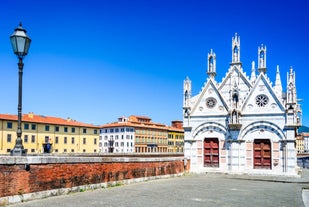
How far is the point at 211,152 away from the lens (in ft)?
102

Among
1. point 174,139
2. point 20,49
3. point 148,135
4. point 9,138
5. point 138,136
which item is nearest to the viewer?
point 20,49

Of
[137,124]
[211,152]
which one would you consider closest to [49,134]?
[137,124]

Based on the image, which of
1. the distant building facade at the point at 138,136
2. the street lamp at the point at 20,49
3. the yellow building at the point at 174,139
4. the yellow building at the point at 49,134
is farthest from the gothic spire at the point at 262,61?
the yellow building at the point at 174,139

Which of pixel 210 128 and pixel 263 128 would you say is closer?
pixel 263 128

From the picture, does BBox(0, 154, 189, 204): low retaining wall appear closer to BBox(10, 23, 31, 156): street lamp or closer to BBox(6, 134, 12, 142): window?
BBox(10, 23, 31, 156): street lamp

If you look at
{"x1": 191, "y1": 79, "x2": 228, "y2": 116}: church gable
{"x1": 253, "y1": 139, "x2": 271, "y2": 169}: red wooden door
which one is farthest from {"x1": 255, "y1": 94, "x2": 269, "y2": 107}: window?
{"x1": 253, "y1": 139, "x2": 271, "y2": 169}: red wooden door

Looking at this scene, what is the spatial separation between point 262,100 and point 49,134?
197 feet

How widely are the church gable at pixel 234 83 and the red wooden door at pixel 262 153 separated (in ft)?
12.5

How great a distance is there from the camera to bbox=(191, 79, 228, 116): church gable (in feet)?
101

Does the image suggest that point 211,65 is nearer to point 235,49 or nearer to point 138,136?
point 235,49

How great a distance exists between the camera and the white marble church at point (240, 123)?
28109 mm

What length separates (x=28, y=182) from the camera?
41.5 feet

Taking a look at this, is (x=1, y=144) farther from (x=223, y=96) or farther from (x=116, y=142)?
(x=223, y=96)

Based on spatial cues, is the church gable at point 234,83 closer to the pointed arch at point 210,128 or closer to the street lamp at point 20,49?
the pointed arch at point 210,128
